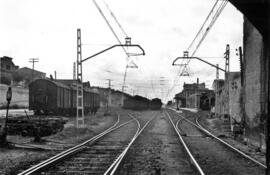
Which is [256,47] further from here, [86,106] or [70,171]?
[86,106]

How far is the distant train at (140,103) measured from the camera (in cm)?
6484

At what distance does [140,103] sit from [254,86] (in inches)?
2007

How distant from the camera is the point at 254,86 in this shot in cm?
1428

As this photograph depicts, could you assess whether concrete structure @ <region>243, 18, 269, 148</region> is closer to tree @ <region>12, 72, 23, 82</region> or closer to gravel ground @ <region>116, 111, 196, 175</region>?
gravel ground @ <region>116, 111, 196, 175</region>

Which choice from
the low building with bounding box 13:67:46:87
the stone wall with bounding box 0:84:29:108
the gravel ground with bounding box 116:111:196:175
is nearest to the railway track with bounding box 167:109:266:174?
the gravel ground with bounding box 116:111:196:175

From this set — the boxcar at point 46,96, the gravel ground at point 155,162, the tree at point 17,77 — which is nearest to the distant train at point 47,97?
the boxcar at point 46,96

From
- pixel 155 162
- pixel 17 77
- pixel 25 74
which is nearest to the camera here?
pixel 155 162

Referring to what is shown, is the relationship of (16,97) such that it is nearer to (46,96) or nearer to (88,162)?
(46,96)

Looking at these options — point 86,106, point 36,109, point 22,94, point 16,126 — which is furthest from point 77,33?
point 22,94

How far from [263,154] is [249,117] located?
3.00 m

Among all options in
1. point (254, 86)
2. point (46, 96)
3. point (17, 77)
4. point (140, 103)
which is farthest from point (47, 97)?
point (17, 77)

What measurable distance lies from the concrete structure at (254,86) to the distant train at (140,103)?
160ft

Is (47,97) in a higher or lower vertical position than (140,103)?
higher

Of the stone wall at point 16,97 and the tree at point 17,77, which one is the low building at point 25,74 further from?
the stone wall at point 16,97
